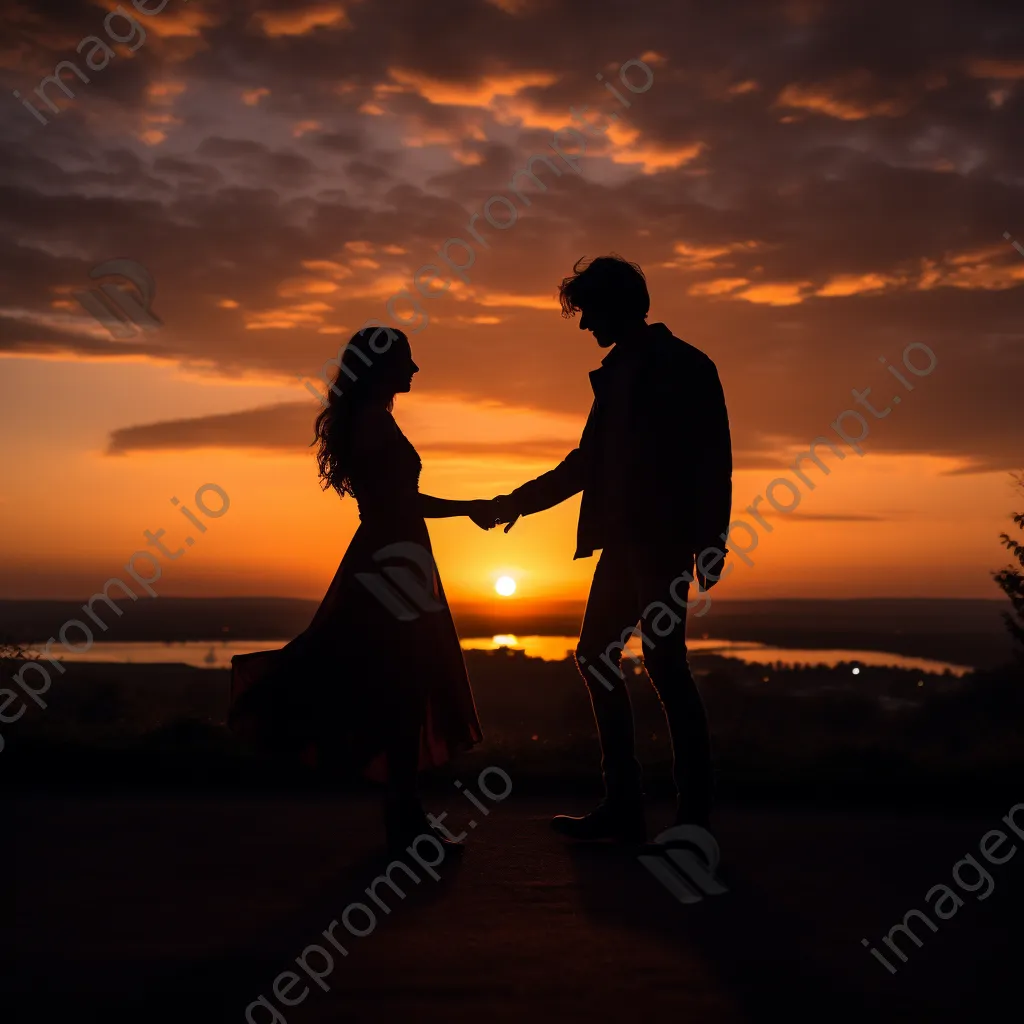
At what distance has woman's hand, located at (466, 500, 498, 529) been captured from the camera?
596 centimetres

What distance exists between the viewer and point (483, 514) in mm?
6004

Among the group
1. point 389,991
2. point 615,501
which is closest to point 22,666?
point 615,501

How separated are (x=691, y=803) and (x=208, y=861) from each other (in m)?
1.98

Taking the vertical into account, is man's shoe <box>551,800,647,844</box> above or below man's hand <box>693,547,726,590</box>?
below

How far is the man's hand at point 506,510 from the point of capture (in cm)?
602

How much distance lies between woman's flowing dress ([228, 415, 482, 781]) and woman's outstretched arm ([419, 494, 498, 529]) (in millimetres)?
301

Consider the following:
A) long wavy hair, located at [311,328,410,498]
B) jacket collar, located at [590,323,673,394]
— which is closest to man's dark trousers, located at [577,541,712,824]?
jacket collar, located at [590,323,673,394]

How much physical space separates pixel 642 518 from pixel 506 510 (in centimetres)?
128

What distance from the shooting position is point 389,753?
16.3 feet

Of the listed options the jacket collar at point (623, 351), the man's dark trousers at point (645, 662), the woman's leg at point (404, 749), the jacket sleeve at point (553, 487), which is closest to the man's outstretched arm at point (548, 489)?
the jacket sleeve at point (553, 487)

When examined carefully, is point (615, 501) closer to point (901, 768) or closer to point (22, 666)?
point (901, 768)

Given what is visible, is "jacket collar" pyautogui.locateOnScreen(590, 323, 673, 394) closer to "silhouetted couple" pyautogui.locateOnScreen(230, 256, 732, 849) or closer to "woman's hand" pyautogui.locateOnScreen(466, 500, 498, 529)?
"silhouetted couple" pyautogui.locateOnScreen(230, 256, 732, 849)

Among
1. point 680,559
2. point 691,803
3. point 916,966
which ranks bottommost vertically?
point 916,966

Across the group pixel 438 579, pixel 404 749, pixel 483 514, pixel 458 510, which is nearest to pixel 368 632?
pixel 438 579
